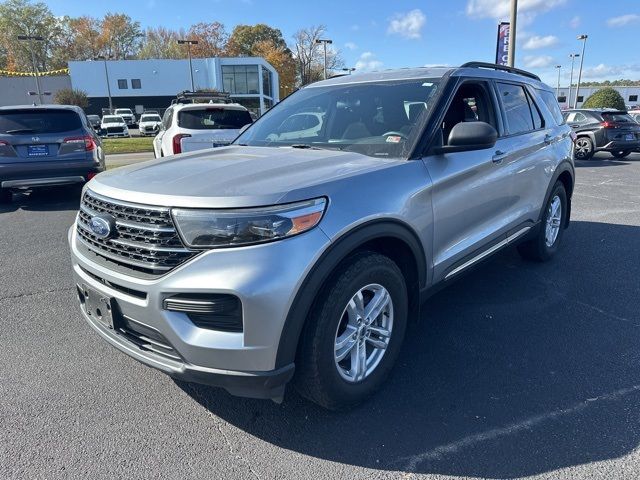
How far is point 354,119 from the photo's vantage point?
348 cm

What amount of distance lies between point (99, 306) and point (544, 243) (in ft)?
13.8

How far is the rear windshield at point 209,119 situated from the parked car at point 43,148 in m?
1.80

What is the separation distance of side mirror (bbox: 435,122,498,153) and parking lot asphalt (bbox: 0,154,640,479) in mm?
1371

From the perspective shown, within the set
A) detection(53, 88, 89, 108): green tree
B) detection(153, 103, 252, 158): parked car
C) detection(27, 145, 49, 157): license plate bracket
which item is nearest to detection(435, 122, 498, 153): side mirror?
detection(153, 103, 252, 158): parked car

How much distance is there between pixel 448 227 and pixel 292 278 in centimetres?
141

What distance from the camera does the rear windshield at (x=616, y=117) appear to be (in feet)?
47.7

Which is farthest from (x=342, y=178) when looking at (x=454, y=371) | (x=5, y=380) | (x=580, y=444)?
(x=5, y=380)

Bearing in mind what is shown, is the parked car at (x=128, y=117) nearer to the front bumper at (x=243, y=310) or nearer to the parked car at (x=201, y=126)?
the parked car at (x=201, y=126)

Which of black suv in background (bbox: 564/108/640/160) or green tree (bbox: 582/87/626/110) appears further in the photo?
green tree (bbox: 582/87/626/110)

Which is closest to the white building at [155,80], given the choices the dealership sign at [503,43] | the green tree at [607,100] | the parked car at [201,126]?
the green tree at [607,100]

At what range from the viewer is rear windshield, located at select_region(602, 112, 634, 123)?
47.7 ft

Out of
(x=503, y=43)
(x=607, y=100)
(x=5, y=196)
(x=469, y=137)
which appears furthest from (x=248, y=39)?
(x=469, y=137)

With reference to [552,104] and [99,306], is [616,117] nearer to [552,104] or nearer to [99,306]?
[552,104]

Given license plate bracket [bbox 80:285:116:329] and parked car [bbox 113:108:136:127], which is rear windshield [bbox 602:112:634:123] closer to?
license plate bracket [bbox 80:285:116:329]
